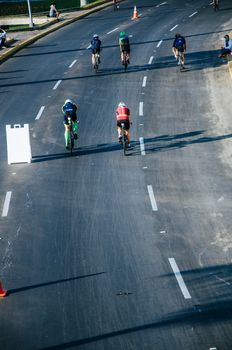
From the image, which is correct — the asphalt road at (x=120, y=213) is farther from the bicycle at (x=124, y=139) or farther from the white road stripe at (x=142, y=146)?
the bicycle at (x=124, y=139)

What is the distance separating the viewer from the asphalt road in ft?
51.9

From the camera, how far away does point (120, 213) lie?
853 inches

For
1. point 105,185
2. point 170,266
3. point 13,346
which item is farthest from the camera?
point 105,185

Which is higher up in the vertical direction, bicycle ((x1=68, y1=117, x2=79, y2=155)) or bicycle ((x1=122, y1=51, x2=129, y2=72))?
bicycle ((x1=122, y1=51, x2=129, y2=72))

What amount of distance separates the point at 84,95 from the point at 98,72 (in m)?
4.49

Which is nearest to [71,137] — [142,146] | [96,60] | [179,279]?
[142,146]

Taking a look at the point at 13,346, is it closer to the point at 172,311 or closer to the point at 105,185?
the point at 172,311

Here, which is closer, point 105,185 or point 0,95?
point 105,185

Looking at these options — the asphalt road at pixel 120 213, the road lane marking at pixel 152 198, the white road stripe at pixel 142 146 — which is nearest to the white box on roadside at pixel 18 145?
the asphalt road at pixel 120 213

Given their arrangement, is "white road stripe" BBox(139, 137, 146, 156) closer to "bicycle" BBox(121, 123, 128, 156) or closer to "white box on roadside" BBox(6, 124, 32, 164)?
"bicycle" BBox(121, 123, 128, 156)

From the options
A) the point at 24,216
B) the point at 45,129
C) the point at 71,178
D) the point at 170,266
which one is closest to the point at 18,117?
the point at 45,129

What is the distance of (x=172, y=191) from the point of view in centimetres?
2319

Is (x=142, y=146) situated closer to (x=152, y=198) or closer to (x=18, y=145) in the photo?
(x=18, y=145)

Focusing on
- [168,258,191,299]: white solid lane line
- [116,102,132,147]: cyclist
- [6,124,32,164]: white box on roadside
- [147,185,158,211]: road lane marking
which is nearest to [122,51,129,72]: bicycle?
[116,102,132,147]: cyclist
